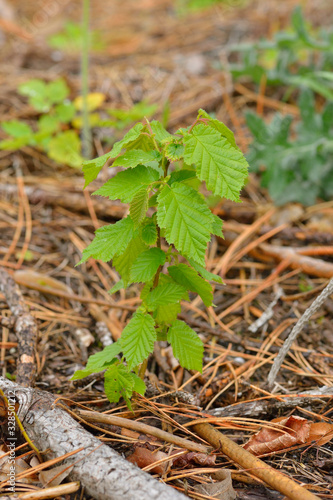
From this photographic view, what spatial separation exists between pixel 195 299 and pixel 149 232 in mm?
1008

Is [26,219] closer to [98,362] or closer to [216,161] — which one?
[98,362]

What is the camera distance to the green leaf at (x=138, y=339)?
4.72ft

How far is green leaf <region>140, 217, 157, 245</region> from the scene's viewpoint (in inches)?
57.2

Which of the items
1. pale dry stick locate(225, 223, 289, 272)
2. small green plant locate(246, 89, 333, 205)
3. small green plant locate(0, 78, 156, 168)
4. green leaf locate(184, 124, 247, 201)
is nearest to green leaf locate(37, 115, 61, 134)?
small green plant locate(0, 78, 156, 168)

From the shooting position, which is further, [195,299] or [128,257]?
[195,299]

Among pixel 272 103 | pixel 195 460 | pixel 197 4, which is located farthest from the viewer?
pixel 197 4

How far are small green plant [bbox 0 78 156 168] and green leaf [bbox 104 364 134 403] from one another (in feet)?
6.34

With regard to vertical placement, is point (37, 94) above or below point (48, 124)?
above

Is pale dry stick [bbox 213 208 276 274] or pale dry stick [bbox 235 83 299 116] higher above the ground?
A: pale dry stick [bbox 235 83 299 116]

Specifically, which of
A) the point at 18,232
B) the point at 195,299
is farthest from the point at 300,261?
the point at 18,232

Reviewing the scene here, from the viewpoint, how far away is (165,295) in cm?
151

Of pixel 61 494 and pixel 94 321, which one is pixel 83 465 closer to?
pixel 61 494

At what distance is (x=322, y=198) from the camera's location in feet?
10.0

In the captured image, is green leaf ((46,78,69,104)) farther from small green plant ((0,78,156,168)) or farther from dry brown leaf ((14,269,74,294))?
dry brown leaf ((14,269,74,294))
